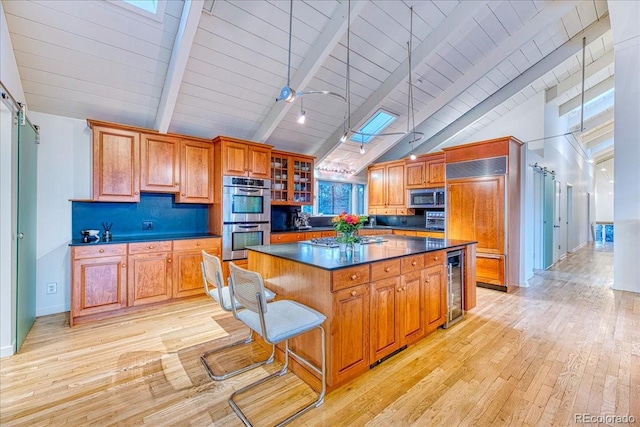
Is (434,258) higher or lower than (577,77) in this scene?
lower

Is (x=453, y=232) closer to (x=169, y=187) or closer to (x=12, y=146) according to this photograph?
(x=169, y=187)

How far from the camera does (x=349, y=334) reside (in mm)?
1976

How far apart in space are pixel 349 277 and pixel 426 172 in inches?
164

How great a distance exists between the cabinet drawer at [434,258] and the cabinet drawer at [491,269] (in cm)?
201

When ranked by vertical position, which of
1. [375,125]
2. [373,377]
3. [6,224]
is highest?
[375,125]

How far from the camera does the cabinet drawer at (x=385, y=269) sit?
213 centimetres

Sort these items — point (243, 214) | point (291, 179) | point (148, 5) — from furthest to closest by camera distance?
point (291, 179) < point (243, 214) < point (148, 5)

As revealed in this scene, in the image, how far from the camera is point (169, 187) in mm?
3836

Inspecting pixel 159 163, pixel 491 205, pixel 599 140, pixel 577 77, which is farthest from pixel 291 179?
pixel 599 140

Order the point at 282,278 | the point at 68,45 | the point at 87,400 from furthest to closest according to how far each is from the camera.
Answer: the point at 68,45 → the point at 282,278 → the point at 87,400

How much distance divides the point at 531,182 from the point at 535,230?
1.05 m

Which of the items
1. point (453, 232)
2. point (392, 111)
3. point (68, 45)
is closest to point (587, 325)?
point (453, 232)

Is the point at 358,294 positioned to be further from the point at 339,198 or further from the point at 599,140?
the point at 599,140

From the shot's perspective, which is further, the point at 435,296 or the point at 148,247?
the point at 148,247
